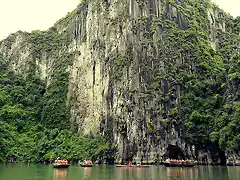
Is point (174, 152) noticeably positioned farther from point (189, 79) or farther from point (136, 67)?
point (136, 67)

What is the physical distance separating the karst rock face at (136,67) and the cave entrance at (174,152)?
0.18 m

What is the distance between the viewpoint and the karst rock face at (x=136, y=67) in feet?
161

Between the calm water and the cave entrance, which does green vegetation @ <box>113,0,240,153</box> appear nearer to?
the cave entrance

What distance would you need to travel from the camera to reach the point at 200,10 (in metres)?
67.6

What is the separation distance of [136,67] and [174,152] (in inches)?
608

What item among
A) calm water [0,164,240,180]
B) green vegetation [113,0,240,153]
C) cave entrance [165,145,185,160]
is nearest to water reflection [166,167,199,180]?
calm water [0,164,240,180]

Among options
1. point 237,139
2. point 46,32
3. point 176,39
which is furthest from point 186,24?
point 46,32

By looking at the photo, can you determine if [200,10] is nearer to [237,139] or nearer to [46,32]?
[237,139]

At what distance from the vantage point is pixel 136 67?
→ 54.1m

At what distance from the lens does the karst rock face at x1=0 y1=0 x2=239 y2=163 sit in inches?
1937

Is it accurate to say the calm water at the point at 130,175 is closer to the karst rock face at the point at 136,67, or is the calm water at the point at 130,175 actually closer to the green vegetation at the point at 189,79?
the green vegetation at the point at 189,79

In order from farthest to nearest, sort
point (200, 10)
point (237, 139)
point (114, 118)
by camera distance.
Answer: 1. point (200, 10)
2. point (114, 118)
3. point (237, 139)

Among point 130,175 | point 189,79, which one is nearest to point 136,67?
point 189,79

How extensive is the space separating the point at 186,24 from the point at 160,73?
1413cm
